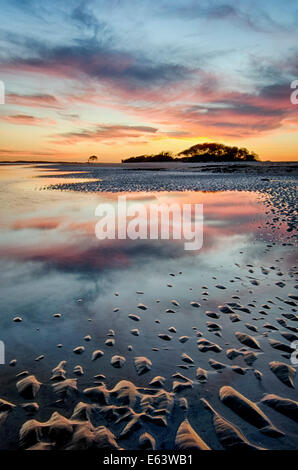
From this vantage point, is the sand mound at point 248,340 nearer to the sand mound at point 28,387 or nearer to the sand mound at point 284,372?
the sand mound at point 284,372

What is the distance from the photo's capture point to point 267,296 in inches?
215

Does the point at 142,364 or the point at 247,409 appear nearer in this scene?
the point at 247,409

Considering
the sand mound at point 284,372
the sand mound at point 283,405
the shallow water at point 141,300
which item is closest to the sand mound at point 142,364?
the shallow water at point 141,300

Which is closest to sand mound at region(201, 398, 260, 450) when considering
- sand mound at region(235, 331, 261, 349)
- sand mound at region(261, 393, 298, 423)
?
sand mound at region(261, 393, 298, 423)

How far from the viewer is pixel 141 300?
17.7 ft

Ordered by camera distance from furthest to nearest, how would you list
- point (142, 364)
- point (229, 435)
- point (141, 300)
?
point (141, 300) → point (142, 364) → point (229, 435)

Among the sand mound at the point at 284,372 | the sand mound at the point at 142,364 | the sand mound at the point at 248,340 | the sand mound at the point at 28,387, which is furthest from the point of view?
the sand mound at the point at 248,340

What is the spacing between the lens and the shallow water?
3354 mm

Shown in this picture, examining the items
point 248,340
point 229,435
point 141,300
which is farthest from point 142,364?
point 141,300

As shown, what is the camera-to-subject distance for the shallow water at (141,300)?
11.0 ft

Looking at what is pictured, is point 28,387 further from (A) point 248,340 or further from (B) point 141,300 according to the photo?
(A) point 248,340
